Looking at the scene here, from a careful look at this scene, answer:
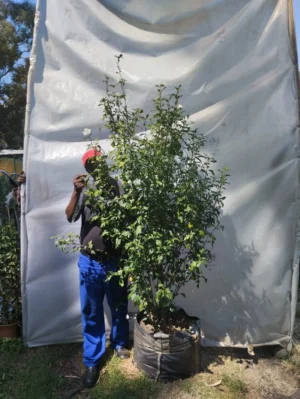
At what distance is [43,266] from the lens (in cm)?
324

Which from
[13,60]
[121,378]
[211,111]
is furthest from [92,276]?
[13,60]

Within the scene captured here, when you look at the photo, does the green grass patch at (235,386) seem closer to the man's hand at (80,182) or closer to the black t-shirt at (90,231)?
the black t-shirt at (90,231)

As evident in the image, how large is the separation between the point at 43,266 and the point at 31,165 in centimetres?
91

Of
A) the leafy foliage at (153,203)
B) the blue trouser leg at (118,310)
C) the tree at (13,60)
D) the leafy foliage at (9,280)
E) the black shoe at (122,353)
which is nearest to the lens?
the leafy foliage at (153,203)

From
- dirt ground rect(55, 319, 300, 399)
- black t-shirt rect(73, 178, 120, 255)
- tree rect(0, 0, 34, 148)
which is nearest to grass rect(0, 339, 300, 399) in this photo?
dirt ground rect(55, 319, 300, 399)

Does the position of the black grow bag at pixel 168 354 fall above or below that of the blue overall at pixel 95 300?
below

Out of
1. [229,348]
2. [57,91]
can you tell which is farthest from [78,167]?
[229,348]

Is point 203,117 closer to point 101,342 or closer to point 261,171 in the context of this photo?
point 261,171

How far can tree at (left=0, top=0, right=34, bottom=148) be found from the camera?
17562mm

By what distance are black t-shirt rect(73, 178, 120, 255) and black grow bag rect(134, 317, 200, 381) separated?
0.73 meters

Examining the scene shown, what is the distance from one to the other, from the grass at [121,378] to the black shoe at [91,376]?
→ 4 cm

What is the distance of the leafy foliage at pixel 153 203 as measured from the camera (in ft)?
8.07

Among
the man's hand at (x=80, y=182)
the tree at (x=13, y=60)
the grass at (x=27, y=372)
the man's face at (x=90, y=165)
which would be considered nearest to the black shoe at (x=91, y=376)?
the grass at (x=27, y=372)

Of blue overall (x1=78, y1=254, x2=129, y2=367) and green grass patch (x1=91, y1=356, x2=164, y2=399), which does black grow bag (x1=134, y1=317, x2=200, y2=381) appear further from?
blue overall (x1=78, y1=254, x2=129, y2=367)
